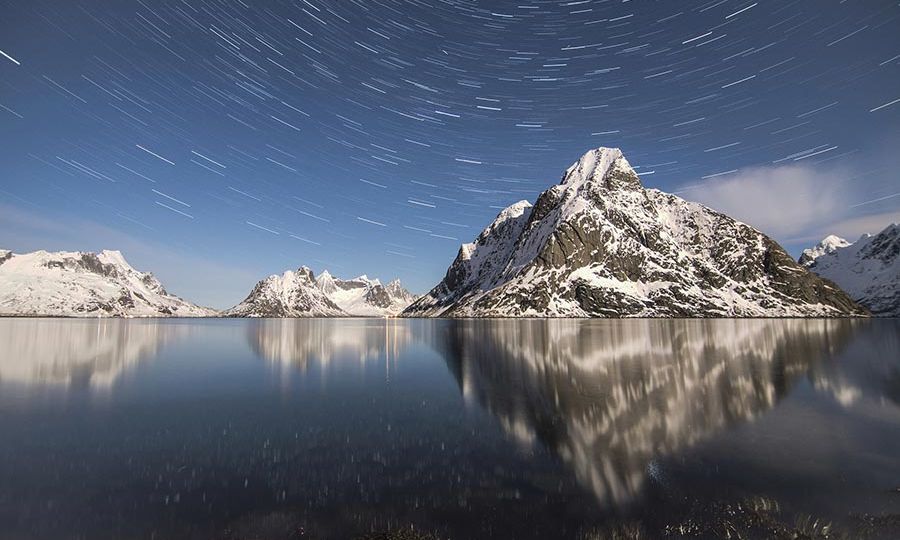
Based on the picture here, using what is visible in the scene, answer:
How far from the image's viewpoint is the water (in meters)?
13.3

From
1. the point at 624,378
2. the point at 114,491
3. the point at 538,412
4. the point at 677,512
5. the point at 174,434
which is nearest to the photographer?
the point at 677,512

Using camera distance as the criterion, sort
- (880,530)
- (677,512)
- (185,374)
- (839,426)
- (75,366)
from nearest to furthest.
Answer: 1. (880,530)
2. (677,512)
3. (839,426)
4. (185,374)
5. (75,366)

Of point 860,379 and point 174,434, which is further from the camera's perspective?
point 860,379

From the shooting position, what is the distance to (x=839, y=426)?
2406 cm

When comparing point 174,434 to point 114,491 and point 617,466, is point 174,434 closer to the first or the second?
point 114,491

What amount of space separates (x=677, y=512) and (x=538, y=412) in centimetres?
1350

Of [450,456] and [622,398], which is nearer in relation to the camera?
[450,456]

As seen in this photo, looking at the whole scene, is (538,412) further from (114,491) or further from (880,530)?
(114,491)

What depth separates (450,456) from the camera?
63.0ft

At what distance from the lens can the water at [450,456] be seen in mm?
13266

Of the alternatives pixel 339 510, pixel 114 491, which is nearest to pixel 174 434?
pixel 114 491

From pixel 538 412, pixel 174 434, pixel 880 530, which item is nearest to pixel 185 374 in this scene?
pixel 174 434

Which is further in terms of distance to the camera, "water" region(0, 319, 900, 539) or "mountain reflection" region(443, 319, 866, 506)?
"mountain reflection" region(443, 319, 866, 506)

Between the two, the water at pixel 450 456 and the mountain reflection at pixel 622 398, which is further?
the mountain reflection at pixel 622 398
